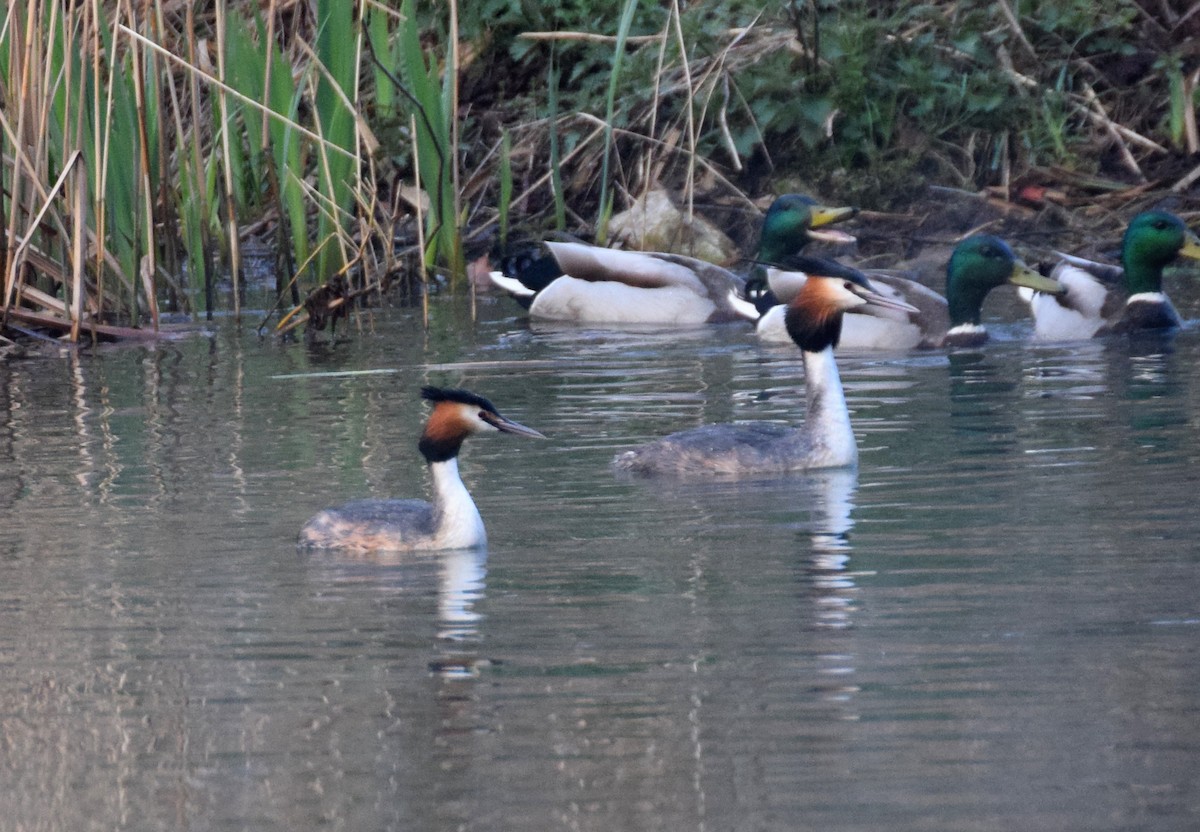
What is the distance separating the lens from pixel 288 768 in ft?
14.5

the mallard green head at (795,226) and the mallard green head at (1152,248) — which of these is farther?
the mallard green head at (795,226)

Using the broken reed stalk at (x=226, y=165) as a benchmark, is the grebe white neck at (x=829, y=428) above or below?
below

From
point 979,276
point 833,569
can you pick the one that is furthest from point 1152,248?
point 833,569

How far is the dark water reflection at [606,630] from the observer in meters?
4.22

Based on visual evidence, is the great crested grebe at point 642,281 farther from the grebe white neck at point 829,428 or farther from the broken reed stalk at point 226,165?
the grebe white neck at point 829,428

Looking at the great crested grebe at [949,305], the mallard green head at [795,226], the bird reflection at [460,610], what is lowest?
the bird reflection at [460,610]

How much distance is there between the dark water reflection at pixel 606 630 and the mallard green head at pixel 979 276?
2.79m

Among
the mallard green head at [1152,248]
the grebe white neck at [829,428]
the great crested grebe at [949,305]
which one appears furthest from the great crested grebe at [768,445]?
the mallard green head at [1152,248]

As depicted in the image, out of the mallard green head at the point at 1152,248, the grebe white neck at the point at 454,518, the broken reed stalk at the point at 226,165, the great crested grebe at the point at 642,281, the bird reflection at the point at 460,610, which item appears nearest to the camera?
the bird reflection at the point at 460,610

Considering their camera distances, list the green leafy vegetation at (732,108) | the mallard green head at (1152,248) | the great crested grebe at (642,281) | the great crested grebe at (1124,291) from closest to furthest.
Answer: the great crested grebe at (1124,291)
the mallard green head at (1152,248)
the great crested grebe at (642,281)
the green leafy vegetation at (732,108)

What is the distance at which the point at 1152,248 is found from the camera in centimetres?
1310

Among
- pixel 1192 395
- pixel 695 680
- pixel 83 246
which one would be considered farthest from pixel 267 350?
pixel 695 680

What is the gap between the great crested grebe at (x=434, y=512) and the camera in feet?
22.0

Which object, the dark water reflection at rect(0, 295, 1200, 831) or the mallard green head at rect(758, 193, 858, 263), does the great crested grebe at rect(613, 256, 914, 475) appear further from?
the mallard green head at rect(758, 193, 858, 263)
